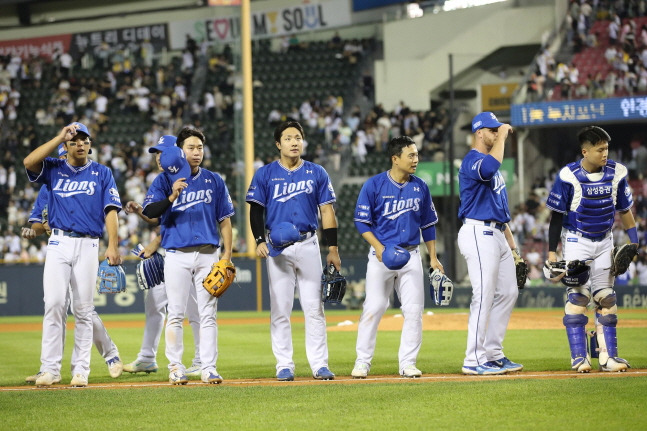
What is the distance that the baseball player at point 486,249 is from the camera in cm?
864

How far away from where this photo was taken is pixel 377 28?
3450 cm

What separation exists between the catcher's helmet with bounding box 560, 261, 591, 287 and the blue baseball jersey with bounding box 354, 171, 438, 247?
1.26m

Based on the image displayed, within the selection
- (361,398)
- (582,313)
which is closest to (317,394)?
(361,398)

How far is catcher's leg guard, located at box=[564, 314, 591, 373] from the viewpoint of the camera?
8.71 m

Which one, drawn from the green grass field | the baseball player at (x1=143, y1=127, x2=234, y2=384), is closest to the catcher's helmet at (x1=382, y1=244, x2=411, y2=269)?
the green grass field

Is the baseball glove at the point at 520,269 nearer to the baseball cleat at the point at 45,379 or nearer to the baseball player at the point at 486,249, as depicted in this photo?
the baseball player at the point at 486,249

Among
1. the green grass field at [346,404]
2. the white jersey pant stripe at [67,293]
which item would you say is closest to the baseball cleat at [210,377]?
the green grass field at [346,404]

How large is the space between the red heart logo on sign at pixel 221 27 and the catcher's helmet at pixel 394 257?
92.9 feet

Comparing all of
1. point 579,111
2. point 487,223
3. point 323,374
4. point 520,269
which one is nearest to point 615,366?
point 520,269

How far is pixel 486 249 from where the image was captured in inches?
342

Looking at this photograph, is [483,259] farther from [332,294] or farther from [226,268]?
[226,268]

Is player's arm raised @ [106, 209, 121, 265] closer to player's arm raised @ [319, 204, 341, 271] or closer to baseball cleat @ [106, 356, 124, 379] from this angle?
baseball cleat @ [106, 356, 124, 379]

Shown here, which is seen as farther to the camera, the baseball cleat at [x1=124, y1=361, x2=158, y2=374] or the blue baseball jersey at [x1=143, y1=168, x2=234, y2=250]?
the baseball cleat at [x1=124, y1=361, x2=158, y2=374]

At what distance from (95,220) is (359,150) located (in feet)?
67.9
